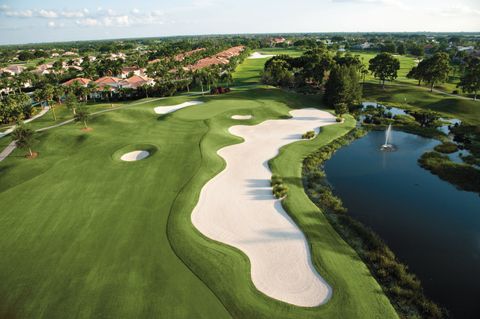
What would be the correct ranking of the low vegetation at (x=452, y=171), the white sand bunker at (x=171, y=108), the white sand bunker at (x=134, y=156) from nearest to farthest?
the low vegetation at (x=452, y=171) → the white sand bunker at (x=134, y=156) → the white sand bunker at (x=171, y=108)

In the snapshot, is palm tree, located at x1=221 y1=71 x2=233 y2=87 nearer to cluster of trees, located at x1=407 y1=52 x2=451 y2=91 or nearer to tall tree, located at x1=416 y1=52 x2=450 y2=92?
cluster of trees, located at x1=407 y1=52 x2=451 y2=91

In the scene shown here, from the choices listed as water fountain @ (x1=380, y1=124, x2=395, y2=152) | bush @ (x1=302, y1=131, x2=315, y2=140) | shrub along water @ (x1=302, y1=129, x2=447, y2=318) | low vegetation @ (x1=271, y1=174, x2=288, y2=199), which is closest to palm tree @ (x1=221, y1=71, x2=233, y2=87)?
bush @ (x1=302, y1=131, x2=315, y2=140)

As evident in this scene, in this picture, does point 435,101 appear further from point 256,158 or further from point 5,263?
point 5,263

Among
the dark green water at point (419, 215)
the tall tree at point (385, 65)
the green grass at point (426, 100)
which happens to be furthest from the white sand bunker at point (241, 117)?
the tall tree at point (385, 65)

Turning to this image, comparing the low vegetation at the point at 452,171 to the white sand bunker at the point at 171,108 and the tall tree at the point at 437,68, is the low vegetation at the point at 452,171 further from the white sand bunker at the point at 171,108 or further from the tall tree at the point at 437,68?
the white sand bunker at the point at 171,108

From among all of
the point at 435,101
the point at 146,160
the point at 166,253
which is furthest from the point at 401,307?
the point at 435,101

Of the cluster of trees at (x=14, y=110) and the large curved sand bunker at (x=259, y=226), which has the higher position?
the cluster of trees at (x=14, y=110)

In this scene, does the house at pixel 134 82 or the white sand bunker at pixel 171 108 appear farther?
the house at pixel 134 82
